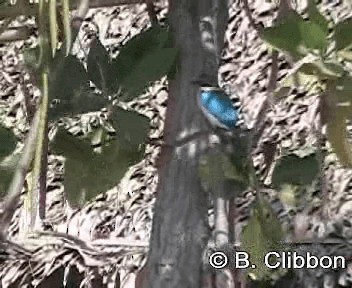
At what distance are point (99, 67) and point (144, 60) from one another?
0.02m

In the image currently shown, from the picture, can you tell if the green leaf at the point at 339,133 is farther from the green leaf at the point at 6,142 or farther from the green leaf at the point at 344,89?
the green leaf at the point at 6,142

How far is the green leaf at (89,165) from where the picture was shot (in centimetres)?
44

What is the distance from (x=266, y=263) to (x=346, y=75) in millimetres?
138

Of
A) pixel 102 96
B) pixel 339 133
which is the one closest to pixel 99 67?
pixel 102 96

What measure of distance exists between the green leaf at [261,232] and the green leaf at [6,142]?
0.40 feet

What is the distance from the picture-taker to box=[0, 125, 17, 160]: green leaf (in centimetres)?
43

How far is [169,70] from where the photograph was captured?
0.42 metres

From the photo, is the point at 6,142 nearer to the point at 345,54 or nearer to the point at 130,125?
the point at 130,125

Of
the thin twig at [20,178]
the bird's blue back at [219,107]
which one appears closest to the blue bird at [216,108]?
the bird's blue back at [219,107]

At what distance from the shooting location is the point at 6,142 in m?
0.43

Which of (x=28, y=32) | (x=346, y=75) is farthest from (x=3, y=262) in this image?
(x=346, y=75)

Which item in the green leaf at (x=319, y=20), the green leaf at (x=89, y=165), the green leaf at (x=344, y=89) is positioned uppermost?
the green leaf at (x=319, y=20)

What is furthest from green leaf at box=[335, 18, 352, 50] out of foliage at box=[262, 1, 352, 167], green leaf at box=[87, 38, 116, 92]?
green leaf at box=[87, 38, 116, 92]

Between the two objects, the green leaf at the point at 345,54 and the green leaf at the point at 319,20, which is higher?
the green leaf at the point at 319,20
